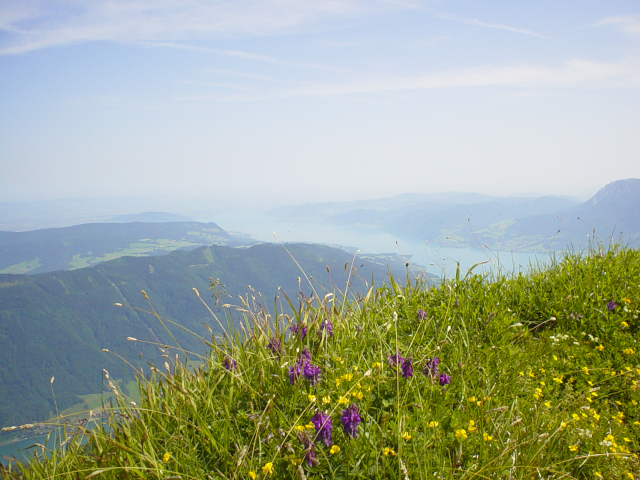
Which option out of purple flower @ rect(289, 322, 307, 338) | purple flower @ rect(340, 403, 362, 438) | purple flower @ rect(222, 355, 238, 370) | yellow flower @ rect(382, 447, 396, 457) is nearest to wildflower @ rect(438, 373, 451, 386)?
yellow flower @ rect(382, 447, 396, 457)

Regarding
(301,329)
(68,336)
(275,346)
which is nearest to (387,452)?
(275,346)

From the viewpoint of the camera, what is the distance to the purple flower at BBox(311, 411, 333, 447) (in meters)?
2.60

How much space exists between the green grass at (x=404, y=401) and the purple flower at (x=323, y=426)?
0.23 ft

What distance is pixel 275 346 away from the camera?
3.76 metres

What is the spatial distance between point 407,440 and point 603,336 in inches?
127

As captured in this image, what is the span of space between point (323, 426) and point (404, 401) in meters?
0.75

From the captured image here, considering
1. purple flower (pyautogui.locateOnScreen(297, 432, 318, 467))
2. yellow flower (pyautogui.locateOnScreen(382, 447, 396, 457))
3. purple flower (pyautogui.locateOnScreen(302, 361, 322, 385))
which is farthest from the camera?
purple flower (pyautogui.locateOnScreen(302, 361, 322, 385))

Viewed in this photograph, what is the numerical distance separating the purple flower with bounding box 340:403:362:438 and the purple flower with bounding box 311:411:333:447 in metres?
0.10

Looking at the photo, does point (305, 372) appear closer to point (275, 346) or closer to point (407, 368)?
point (275, 346)

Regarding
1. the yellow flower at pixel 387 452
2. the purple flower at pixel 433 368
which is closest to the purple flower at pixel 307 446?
the yellow flower at pixel 387 452

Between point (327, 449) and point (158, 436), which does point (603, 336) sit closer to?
point (327, 449)

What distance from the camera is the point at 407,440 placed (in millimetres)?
2730

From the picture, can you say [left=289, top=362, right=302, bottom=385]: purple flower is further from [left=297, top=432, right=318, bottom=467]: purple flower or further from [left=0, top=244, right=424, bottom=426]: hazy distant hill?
[left=0, top=244, right=424, bottom=426]: hazy distant hill

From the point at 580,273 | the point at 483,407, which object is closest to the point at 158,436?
the point at 483,407
